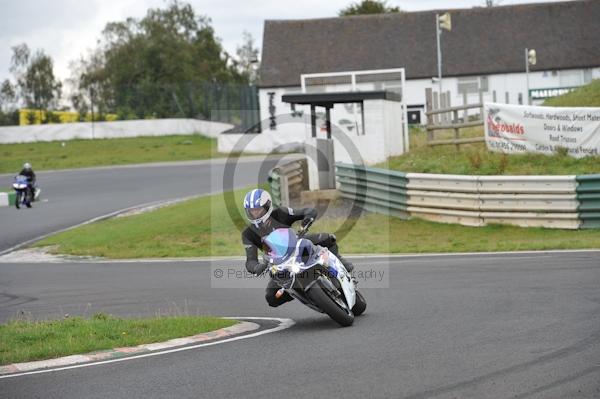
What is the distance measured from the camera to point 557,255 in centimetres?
1595

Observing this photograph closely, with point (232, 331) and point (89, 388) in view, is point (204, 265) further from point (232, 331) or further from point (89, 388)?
point (89, 388)

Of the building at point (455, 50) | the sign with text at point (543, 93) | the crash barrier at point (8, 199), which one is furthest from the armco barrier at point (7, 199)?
the sign with text at point (543, 93)

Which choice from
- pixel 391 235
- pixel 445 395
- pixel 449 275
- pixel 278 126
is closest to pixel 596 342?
pixel 445 395

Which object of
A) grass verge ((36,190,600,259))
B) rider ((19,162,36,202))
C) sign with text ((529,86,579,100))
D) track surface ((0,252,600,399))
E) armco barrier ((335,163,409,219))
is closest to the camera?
track surface ((0,252,600,399))

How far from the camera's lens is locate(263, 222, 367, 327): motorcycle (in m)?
10.2

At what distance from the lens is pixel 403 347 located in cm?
876

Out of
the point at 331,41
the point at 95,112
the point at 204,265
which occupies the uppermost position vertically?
the point at 331,41

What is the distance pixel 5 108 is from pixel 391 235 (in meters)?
59.8

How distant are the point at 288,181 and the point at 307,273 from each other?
15.4m

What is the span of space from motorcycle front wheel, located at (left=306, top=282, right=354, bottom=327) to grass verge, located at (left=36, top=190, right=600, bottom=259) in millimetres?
8029

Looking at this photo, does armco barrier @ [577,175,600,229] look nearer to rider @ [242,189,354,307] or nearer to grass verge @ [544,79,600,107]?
grass verge @ [544,79,600,107]

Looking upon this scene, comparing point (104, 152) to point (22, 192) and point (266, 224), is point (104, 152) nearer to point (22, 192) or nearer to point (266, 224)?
point (22, 192)

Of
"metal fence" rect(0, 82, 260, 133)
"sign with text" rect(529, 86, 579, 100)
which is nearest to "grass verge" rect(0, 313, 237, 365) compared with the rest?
"sign with text" rect(529, 86, 579, 100)

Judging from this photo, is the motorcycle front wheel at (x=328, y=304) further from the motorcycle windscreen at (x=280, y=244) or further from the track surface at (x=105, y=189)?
the track surface at (x=105, y=189)
